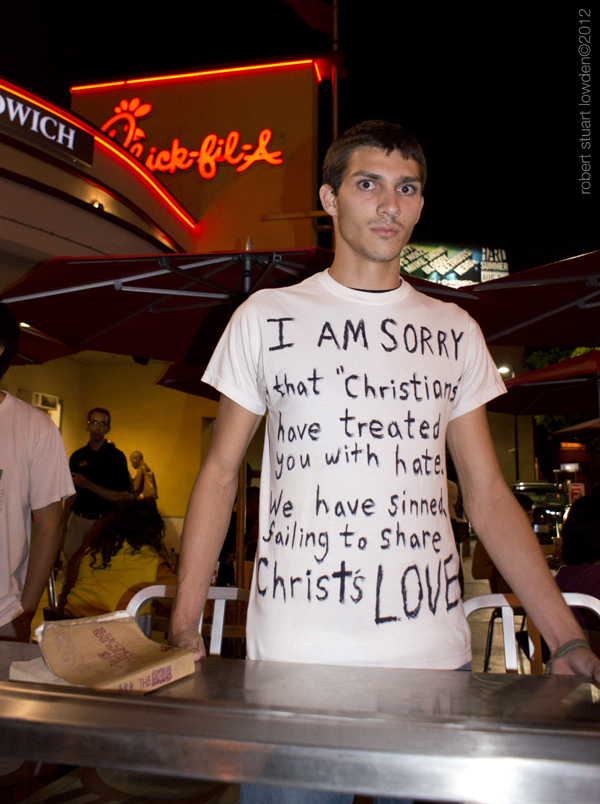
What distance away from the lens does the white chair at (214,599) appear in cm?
203

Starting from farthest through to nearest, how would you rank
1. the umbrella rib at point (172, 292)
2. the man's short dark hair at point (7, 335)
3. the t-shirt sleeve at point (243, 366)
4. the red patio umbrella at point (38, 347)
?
the red patio umbrella at point (38, 347) < the umbrella rib at point (172, 292) < the man's short dark hair at point (7, 335) < the t-shirt sleeve at point (243, 366)

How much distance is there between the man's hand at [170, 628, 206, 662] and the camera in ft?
3.97

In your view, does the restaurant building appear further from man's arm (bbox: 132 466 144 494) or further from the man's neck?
the man's neck

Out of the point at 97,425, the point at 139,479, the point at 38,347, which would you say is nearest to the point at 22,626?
the point at 38,347

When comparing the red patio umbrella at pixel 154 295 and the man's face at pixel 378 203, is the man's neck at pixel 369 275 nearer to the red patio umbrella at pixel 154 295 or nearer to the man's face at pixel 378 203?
the man's face at pixel 378 203

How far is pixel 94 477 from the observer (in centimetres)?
631

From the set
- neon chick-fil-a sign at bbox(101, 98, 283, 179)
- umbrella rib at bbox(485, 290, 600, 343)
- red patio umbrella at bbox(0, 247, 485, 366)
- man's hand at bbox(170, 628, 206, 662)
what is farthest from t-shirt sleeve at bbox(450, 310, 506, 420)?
neon chick-fil-a sign at bbox(101, 98, 283, 179)

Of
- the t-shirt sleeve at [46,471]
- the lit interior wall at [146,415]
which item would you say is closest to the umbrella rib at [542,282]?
the t-shirt sleeve at [46,471]

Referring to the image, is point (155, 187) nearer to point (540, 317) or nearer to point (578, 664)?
point (540, 317)

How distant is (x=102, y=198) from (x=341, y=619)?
854cm

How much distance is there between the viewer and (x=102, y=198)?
8.72 metres

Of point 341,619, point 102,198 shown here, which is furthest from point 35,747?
point 102,198

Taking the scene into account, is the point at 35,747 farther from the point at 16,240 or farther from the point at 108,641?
the point at 16,240

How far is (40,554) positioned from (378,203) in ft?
6.05
